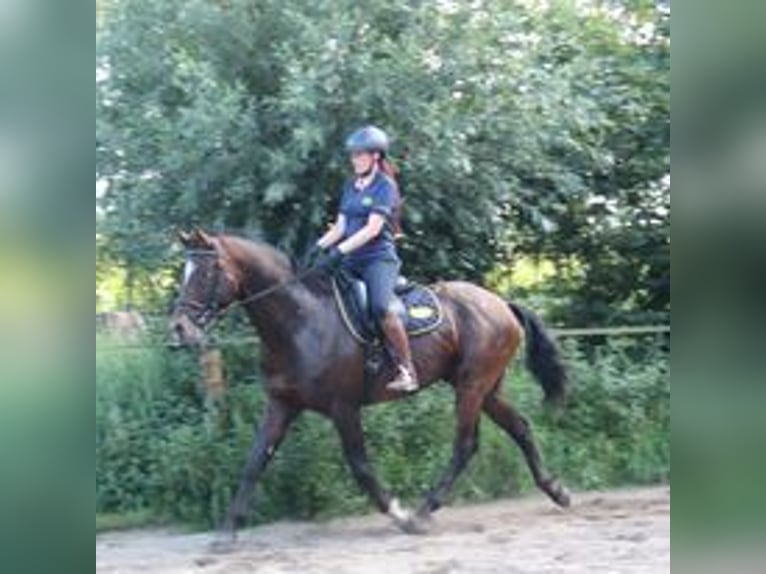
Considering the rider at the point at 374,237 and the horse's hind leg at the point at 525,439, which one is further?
the horse's hind leg at the point at 525,439

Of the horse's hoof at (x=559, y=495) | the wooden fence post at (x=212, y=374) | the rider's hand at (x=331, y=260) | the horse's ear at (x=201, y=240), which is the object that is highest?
the horse's ear at (x=201, y=240)

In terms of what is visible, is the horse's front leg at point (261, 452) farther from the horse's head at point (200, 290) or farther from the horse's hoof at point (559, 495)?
the horse's hoof at point (559, 495)

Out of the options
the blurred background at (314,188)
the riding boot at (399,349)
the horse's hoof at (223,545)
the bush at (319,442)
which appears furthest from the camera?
the blurred background at (314,188)

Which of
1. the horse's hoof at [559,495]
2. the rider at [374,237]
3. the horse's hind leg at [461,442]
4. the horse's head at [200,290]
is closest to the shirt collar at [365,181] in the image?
the rider at [374,237]

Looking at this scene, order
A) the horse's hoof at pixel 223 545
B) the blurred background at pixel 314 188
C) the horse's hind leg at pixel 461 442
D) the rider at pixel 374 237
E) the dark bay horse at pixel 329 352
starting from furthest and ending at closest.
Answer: the blurred background at pixel 314 188, the horse's hind leg at pixel 461 442, the rider at pixel 374 237, the horse's hoof at pixel 223 545, the dark bay horse at pixel 329 352

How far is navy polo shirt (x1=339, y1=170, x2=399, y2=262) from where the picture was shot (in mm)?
6578

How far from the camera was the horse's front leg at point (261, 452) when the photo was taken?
6629mm

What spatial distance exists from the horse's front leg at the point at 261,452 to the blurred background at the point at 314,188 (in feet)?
2.26

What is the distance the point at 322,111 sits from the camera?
792 centimetres

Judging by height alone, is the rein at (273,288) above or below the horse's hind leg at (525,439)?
above

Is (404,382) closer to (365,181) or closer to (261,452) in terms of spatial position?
(261,452)
